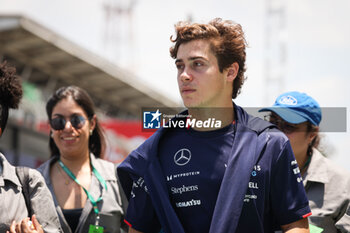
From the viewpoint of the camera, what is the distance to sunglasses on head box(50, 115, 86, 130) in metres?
4.47

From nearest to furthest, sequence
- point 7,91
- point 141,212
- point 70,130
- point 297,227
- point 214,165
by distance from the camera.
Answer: point 297,227 → point 214,165 → point 141,212 → point 7,91 → point 70,130

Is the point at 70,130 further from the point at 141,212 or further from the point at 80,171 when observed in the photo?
the point at 141,212

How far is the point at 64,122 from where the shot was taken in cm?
449

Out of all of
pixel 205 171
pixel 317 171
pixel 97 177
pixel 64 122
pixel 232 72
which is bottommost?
pixel 97 177

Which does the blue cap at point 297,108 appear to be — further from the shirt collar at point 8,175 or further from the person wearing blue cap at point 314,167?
the shirt collar at point 8,175

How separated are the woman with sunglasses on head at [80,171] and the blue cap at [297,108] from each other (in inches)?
61.7

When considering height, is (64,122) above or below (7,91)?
below

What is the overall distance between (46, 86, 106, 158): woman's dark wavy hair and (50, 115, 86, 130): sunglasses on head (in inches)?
5.4

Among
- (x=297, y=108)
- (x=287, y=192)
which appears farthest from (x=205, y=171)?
(x=297, y=108)

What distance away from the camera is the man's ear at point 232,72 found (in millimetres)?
2986

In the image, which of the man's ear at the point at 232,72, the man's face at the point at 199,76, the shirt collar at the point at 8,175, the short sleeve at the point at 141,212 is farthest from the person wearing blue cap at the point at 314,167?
the shirt collar at the point at 8,175

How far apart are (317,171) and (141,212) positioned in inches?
68.8

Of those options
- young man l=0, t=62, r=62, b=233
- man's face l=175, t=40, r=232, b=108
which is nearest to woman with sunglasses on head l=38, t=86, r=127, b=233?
young man l=0, t=62, r=62, b=233

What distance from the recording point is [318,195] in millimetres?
3932
